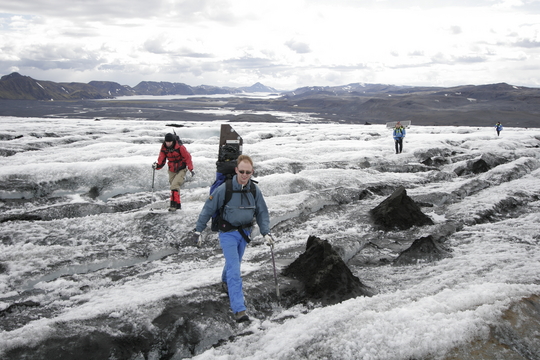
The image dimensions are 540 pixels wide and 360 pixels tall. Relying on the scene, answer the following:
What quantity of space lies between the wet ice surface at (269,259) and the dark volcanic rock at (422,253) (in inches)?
10.7

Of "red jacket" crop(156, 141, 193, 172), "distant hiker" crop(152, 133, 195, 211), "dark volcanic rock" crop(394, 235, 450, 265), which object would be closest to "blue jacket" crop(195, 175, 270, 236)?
"dark volcanic rock" crop(394, 235, 450, 265)

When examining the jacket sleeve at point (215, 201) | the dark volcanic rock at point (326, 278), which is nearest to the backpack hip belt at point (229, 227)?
the jacket sleeve at point (215, 201)

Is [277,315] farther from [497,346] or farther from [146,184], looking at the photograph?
[146,184]

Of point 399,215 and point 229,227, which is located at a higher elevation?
point 229,227

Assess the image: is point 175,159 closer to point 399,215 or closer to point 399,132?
point 399,215

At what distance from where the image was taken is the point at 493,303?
195 inches

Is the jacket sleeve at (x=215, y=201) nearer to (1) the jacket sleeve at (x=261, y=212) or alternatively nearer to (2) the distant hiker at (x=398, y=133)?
(1) the jacket sleeve at (x=261, y=212)

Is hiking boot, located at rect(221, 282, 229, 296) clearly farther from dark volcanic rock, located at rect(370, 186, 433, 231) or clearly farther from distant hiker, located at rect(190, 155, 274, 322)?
dark volcanic rock, located at rect(370, 186, 433, 231)

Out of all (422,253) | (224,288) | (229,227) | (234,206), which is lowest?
(422,253)

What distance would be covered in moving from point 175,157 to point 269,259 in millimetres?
4094

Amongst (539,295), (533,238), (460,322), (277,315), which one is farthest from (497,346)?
(533,238)

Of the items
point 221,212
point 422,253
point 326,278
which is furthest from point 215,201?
point 422,253

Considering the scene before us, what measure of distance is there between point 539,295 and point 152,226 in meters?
8.80

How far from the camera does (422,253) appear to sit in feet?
28.5
